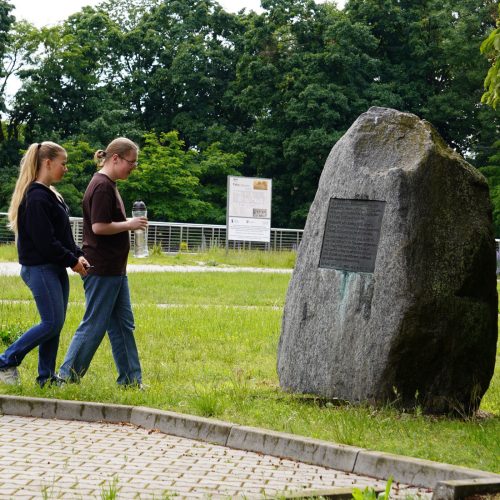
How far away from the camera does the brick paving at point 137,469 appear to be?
517 cm

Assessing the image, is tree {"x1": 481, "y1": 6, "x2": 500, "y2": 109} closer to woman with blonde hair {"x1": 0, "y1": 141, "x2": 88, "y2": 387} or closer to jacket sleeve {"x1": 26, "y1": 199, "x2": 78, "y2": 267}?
woman with blonde hair {"x1": 0, "y1": 141, "x2": 88, "y2": 387}

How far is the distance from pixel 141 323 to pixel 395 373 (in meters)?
6.12

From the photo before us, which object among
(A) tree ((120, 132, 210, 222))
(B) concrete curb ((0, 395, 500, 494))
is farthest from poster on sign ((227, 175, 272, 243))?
(B) concrete curb ((0, 395, 500, 494))

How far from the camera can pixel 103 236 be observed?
8.05 meters

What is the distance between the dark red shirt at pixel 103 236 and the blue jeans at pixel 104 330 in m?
0.09

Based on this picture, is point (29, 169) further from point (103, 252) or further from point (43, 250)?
point (103, 252)

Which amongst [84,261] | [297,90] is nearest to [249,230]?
[297,90]

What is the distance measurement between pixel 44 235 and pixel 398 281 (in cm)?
266

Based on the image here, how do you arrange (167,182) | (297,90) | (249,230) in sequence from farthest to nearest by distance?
1. (297,90)
2. (167,182)
3. (249,230)

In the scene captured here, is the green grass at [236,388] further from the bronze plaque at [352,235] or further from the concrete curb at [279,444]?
the bronze plaque at [352,235]

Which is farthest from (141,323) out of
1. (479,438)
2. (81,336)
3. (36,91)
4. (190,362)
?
(36,91)

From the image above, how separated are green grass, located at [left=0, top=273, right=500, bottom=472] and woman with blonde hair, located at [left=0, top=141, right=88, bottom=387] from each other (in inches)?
10.8

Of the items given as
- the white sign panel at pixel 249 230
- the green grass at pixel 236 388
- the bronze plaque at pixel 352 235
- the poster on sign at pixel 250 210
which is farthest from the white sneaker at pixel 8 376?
the white sign panel at pixel 249 230

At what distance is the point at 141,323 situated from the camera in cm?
1317
